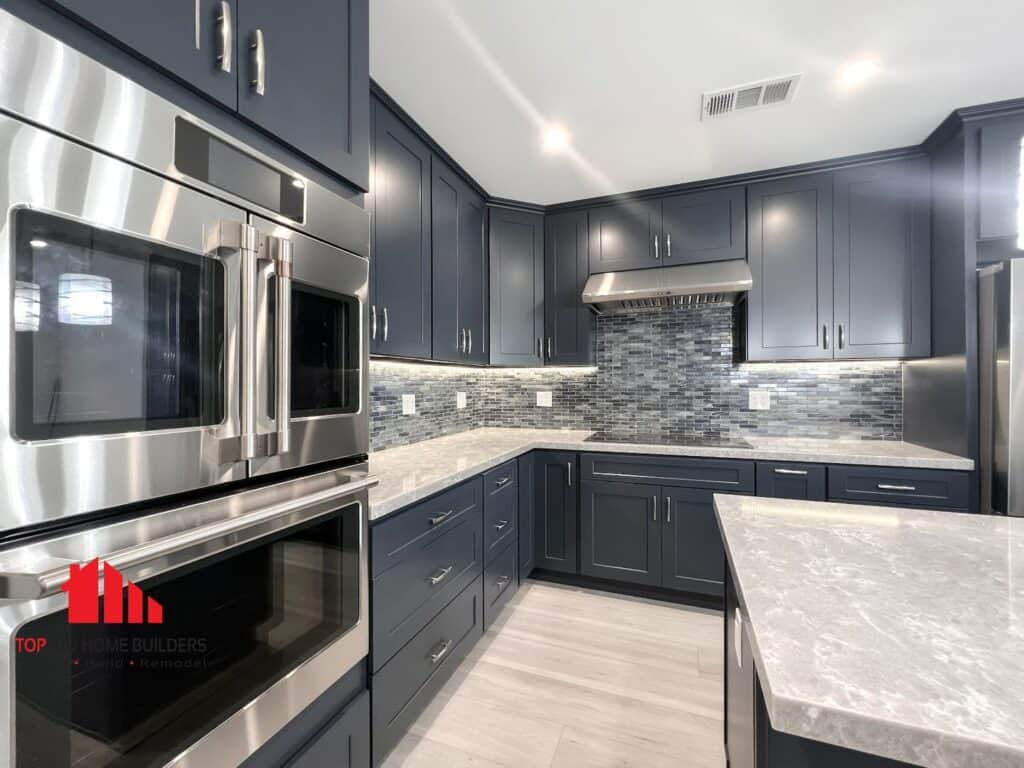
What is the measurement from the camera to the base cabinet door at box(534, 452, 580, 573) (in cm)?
274

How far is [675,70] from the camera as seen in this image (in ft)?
5.77

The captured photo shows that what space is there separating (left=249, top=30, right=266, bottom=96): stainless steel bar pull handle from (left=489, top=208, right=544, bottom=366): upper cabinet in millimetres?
2045

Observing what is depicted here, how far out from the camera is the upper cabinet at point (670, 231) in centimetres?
272

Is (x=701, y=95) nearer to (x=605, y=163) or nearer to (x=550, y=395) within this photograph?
(x=605, y=163)

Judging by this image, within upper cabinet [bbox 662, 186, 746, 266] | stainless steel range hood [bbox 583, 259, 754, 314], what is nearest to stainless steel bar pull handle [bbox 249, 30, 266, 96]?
stainless steel range hood [bbox 583, 259, 754, 314]

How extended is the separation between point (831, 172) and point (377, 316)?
8.63ft

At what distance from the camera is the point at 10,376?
562 mm

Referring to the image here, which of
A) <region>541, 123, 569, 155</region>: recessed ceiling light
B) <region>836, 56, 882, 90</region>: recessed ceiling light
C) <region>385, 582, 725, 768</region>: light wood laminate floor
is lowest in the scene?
<region>385, 582, 725, 768</region>: light wood laminate floor

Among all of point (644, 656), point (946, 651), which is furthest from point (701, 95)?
point (644, 656)

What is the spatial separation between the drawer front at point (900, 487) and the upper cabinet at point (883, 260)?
678 millimetres

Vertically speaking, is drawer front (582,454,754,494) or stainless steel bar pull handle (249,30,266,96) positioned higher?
stainless steel bar pull handle (249,30,266,96)

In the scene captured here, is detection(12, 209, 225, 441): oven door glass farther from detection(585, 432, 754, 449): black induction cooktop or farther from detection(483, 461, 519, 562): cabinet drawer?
detection(585, 432, 754, 449): black induction cooktop

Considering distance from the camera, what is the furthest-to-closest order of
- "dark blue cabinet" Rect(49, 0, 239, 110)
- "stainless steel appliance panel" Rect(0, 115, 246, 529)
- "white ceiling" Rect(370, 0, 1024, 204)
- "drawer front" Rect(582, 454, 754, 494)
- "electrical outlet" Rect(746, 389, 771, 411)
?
"electrical outlet" Rect(746, 389, 771, 411), "drawer front" Rect(582, 454, 754, 494), "white ceiling" Rect(370, 0, 1024, 204), "dark blue cabinet" Rect(49, 0, 239, 110), "stainless steel appliance panel" Rect(0, 115, 246, 529)

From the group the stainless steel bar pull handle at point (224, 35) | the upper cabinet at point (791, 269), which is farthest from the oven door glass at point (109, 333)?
the upper cabinet at point (791, 269)
